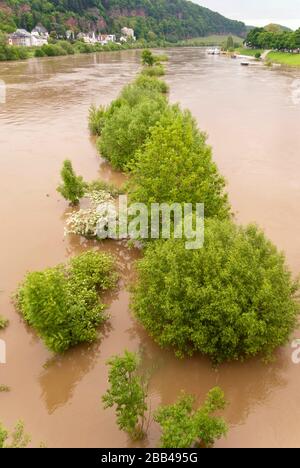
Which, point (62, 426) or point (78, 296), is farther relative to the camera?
point (78, 296)

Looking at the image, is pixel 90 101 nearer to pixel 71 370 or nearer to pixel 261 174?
pixel 261 174

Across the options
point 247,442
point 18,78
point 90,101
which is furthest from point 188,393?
point 18,78

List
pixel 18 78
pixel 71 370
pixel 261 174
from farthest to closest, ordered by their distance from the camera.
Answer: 1. pixel 18 78
2. pixel 261 174
3. pixel 71 370

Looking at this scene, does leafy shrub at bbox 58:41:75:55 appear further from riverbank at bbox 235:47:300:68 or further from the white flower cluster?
the white flower cluster

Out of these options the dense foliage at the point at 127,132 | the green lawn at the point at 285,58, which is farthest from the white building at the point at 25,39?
the dense foliage at the point at 127,132

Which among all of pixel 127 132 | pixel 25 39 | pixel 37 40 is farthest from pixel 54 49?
pixel 127 132

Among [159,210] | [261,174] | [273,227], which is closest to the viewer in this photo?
[159,210]

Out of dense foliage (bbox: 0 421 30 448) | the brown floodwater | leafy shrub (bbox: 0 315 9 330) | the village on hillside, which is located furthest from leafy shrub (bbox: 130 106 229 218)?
the village on hillside

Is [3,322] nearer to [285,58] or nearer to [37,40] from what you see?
[285,58]
